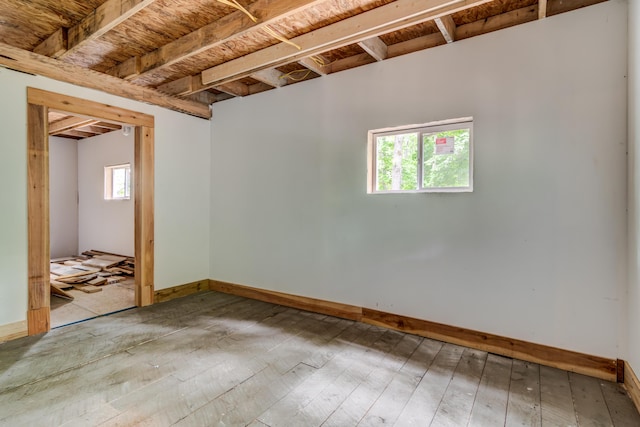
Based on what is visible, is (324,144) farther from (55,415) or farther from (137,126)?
(55,415)

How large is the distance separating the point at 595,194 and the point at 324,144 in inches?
89.1

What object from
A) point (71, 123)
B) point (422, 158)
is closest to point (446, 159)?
point (422, 158)

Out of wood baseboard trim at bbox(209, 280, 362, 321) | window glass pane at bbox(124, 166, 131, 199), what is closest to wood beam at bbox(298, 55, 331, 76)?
wood baseboard trim at bbox(209, 280, 362, 321)

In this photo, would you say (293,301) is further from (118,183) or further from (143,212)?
(118,183)

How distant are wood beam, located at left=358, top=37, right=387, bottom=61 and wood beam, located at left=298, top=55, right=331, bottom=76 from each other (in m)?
0.53

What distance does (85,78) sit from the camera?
122 inches

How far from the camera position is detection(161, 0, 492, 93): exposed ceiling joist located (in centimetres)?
211

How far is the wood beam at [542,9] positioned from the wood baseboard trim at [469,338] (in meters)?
2.41

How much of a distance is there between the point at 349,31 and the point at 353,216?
162 centimetres

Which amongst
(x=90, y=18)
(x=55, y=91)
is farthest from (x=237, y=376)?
(x=55, y=91)

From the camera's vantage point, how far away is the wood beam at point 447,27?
91.3 inches

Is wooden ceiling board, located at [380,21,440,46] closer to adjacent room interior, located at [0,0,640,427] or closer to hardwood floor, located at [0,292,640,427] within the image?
adjacent room interior, located at [0,0,640,427]

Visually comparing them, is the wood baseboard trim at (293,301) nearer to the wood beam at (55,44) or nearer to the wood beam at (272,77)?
the wood beam at (272,77)

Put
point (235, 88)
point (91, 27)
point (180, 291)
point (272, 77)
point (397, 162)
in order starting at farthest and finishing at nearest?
point (180, 291)
point (235, 88)
point (272, 77)
point (397, 162)
point (91, 27)
